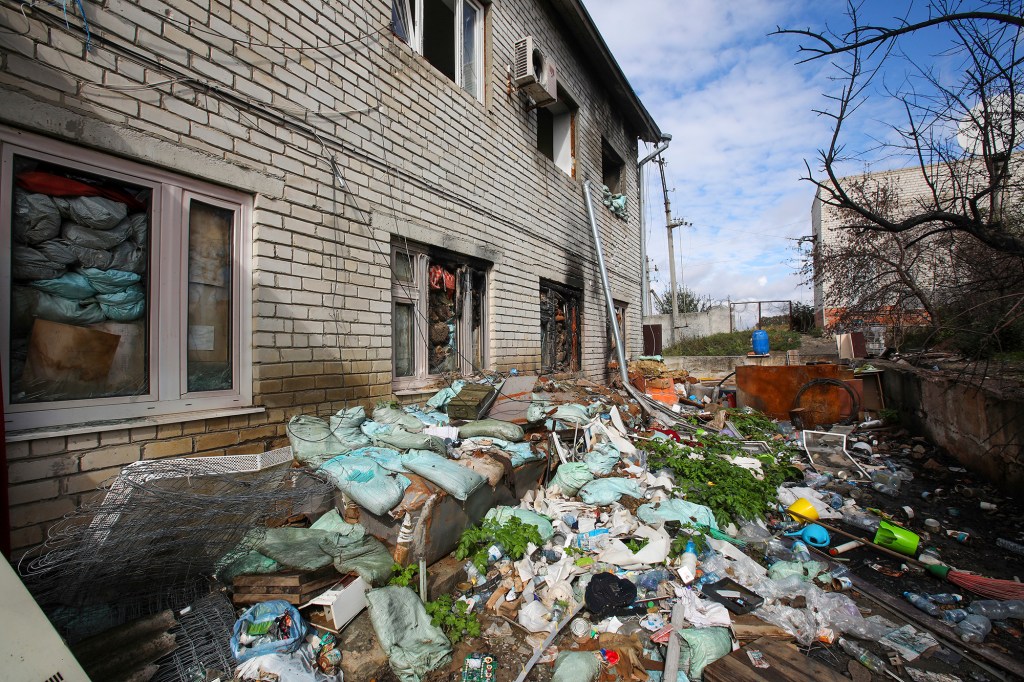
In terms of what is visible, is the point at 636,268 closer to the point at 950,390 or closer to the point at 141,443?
the point at 950,390

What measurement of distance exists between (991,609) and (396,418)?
4286 mm

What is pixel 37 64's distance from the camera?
2414 mm

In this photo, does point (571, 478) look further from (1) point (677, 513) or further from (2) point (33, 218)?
(2) point (33, 218)

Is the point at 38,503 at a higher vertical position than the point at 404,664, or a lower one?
higher

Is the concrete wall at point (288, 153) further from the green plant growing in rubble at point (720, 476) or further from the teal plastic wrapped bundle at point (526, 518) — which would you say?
the green plant growing in rubble at point (720, 476)

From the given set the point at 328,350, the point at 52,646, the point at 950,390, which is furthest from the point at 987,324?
the point at 52,646

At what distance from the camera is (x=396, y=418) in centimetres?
409

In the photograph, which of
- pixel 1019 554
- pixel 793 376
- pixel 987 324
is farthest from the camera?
pixel 793 376

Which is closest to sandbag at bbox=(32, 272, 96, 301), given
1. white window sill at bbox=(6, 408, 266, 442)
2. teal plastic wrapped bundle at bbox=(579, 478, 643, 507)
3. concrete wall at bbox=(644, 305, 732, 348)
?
white window sill at bbox=(6, 408, 266, 442)

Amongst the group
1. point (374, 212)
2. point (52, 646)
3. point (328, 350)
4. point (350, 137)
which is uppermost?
point (350, 137)

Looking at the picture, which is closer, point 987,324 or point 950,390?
point 987,324

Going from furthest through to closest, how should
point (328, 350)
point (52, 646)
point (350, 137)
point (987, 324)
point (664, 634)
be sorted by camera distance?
point (987, 324), point (350, 137), point (328, 350), point (664, 634), point (52, 646)

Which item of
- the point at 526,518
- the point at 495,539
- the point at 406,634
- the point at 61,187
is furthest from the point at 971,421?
the point at 61,187

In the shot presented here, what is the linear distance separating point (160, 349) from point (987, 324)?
7.27 metres
